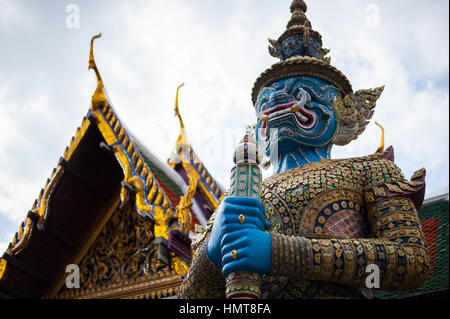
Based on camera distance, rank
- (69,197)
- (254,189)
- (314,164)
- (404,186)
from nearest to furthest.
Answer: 1. (254,189)
2. (404,186)
3. (314,164)
4. (69,197)

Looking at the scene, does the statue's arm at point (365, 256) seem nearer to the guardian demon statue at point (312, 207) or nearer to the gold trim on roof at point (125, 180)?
the guardian demon statue at point (312, 207)

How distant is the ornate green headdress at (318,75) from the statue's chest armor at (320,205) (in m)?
0.39

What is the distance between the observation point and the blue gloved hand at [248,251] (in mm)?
2291

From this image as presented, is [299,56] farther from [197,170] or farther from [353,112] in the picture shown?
[197,170]

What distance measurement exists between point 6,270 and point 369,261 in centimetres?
396

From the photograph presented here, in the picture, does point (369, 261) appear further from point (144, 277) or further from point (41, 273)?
point (41, 273)

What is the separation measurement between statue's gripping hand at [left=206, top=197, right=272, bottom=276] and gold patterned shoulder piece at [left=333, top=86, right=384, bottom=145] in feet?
3.10

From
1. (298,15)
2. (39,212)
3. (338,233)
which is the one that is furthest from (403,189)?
(39,212)

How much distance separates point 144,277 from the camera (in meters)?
5.07

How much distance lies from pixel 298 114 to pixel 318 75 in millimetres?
319

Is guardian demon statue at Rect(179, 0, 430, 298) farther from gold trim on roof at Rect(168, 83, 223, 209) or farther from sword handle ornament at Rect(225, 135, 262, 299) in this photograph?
gold trim on roof at Rect(168, 83, 223, 209)

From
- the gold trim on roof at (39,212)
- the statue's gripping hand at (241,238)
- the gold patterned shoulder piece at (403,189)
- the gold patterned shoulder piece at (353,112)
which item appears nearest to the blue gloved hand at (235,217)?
the statue's gripping hand at (241,238)

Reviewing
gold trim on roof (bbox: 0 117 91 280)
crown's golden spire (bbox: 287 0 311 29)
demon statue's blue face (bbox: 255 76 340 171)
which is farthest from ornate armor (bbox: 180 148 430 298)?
gold trim on roof (bbox: 0 117 91 280)

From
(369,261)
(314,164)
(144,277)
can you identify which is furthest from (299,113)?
(144,277)
